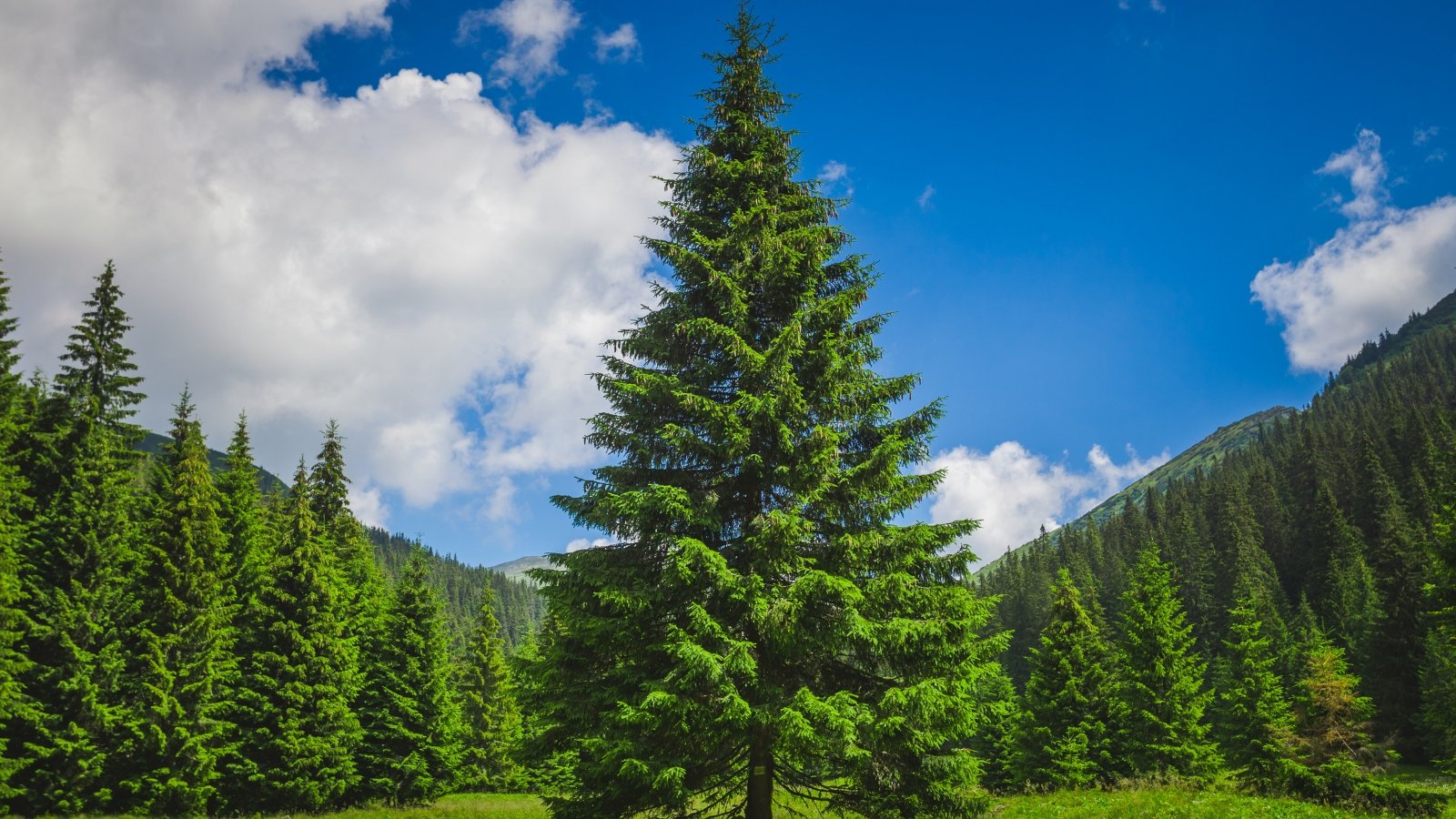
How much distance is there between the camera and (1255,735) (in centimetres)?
3984

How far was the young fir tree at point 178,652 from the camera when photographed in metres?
26.1

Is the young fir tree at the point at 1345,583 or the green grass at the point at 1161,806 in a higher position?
the young fir tree at the point at 1345,583

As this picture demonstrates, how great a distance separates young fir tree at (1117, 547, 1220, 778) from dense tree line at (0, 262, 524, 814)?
29675 mm

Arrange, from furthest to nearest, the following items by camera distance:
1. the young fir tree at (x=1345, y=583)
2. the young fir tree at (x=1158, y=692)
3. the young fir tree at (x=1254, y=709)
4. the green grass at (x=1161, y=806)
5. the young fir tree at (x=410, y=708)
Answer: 1. the young fir tree at (x=1345, y=583)
2. the young fir tree at (x=1254, y=709)
3. the young fir tree at (x=1158, y=692)
4. the young fir tree at (x=410, y=708)
5. the green grass at (x=1161, y=806)

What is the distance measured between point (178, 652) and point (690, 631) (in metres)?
26.1

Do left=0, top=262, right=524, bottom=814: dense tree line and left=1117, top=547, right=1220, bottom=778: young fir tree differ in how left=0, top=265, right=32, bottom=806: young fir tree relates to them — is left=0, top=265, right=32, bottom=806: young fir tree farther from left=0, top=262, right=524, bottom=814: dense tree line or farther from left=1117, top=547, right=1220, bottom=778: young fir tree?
left=1117, top=547, right=1220, bottom=778: young fir tree

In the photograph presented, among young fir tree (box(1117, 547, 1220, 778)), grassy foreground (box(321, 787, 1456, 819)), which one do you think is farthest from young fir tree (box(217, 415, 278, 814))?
young fir tree (box(1117, 547, 1220, 778))

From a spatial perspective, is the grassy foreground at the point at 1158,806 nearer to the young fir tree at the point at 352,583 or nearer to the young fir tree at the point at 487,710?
the young fir tree at the point at 352,583

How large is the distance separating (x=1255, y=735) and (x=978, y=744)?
19.0 meters

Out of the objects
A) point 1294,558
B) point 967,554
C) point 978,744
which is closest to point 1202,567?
point 1294,558

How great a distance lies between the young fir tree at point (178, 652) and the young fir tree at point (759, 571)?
21871mm

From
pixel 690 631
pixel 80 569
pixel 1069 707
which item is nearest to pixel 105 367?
pixel 80 569

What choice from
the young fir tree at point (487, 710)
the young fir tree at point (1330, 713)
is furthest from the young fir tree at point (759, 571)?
the young fir tree at point (487, 710)

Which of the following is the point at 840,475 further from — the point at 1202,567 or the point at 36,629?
the point at 1202,567
